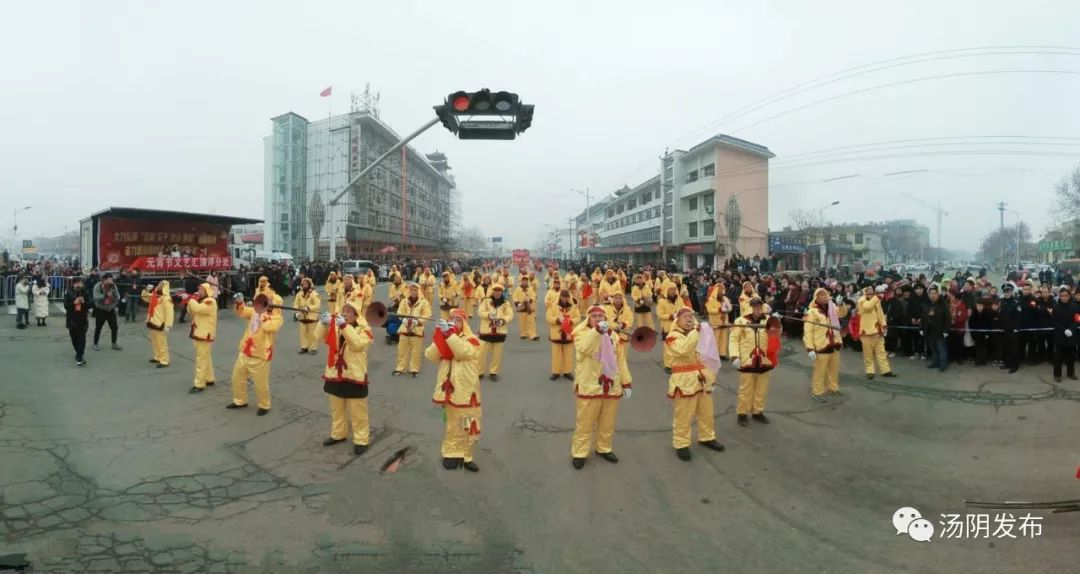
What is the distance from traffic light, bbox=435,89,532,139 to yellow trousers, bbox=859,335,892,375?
280 inches

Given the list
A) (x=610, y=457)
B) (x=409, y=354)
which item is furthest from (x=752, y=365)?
(x=409, y=354)

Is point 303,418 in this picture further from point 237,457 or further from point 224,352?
point 224,352

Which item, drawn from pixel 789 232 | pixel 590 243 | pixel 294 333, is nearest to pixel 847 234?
pixel 789 232

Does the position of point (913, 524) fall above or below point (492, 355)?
below

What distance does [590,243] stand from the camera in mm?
65750

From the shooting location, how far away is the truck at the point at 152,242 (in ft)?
58.9

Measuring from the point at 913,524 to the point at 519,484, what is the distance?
3.44 meters

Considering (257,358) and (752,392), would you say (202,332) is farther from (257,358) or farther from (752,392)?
(752,392)

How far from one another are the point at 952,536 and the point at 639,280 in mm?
10567

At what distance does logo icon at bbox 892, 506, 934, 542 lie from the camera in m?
4.41

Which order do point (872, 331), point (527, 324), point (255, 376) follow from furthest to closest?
point (527, 324) → point (872, 331) → point (255, 376)

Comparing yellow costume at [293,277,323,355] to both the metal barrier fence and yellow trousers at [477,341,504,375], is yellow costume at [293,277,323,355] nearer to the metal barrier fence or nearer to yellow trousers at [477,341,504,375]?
yellow trousers at [477,341,504,375]

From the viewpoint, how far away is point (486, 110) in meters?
8.17

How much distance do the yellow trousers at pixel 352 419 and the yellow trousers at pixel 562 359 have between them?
4132mm
